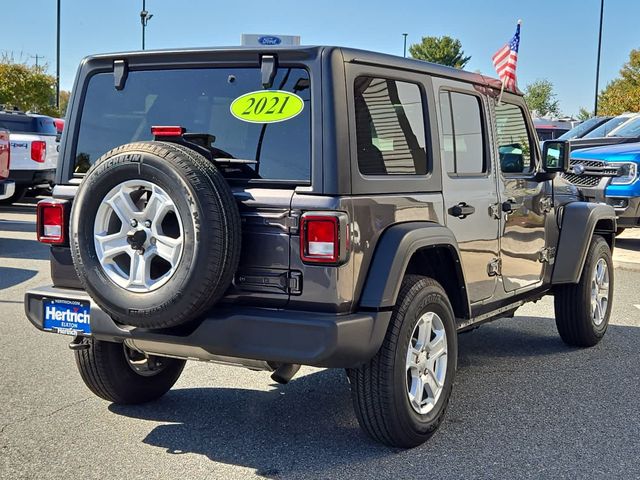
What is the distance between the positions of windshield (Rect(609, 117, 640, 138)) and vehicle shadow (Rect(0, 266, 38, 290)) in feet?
29.6

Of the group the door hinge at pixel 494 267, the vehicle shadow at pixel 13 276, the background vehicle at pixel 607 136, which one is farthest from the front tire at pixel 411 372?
the background vehicle at pixel 607 136

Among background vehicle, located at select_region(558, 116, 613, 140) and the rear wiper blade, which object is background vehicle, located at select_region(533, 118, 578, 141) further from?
the rear wiper blade

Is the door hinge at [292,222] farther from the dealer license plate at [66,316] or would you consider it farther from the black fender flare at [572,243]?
the black fender flare at [572,243]

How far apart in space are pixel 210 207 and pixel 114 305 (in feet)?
2.14

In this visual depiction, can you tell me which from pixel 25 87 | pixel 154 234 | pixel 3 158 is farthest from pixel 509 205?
pixel 25 87

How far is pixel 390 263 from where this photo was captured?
3900mm

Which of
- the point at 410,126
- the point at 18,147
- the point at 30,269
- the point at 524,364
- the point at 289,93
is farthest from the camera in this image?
the point at 18,147

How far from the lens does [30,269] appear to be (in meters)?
9.93

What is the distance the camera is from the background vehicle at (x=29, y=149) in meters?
16.6

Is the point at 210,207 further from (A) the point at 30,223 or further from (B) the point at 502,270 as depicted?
(A) the point at 30,223

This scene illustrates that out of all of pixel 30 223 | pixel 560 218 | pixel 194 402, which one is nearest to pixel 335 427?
pixel 194 402

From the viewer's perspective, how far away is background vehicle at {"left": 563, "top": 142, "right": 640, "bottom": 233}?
11516 mm

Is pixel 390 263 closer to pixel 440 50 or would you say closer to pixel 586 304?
pixel 586 304

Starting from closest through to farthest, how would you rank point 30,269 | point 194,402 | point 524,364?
1. point 194,402
2. point 524,364
3. point 30,269
